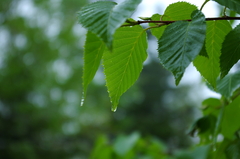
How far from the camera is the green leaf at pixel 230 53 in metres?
0.20

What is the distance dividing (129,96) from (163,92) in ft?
5.67

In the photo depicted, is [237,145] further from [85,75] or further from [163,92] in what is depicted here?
[163,92]

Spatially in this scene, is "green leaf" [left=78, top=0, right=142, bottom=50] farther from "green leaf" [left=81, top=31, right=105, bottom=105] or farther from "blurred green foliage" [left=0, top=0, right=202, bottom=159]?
"blurred green foliage" [left=0, top=0, right=202, bottom=159]

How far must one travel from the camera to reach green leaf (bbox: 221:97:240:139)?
0.36 m

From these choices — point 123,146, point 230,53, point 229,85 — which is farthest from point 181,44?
point 123,146

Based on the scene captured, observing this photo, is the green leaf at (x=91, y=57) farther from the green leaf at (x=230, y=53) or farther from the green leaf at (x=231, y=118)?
the green leaf at (x=231, y=118)

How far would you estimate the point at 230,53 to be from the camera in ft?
0.67

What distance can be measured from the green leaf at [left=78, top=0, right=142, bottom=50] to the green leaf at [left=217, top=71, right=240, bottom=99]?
206mm

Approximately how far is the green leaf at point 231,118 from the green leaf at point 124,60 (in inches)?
7.5

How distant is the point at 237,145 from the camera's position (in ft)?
1.13

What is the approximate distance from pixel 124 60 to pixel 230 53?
77 mm

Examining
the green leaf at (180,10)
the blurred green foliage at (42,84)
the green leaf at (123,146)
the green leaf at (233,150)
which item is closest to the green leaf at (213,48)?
the green leaf at (180,10)

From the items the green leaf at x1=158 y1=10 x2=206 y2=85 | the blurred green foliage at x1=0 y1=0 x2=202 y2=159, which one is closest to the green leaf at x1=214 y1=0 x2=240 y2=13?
the green leaf at x1=158 y1=10 x2=206 y2=85

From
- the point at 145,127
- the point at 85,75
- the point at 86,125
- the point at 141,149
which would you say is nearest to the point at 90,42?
the point at 85,75
